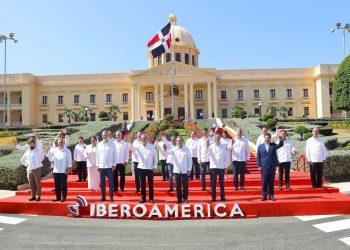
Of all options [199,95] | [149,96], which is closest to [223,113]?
[199,95]

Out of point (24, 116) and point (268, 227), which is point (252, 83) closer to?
point (24, 116)

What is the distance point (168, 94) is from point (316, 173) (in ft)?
173

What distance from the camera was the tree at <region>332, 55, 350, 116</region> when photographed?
36.1 m

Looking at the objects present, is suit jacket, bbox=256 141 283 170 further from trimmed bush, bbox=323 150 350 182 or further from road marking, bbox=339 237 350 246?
trimmed bush, bbox=323 150 350 182

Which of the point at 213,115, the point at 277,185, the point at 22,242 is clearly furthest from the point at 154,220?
the point at 213,115

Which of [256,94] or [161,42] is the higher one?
[161,42]

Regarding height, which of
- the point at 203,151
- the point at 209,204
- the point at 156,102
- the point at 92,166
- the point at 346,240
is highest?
the point at 156,102

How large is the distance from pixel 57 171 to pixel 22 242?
3.22 m

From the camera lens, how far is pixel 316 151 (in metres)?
10.9

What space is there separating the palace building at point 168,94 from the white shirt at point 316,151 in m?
48.8

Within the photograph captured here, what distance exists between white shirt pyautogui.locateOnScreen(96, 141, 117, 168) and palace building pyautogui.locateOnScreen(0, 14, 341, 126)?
49916 millimetres

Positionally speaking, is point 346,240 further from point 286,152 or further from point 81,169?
point 81,169

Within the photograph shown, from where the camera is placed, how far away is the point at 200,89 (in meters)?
64.1

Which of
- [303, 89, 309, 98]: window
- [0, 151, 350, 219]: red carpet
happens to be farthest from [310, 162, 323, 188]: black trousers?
[303, 89, 309, 98]: window
